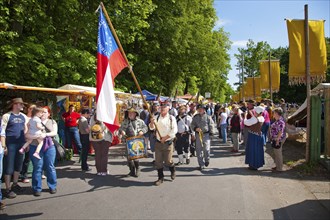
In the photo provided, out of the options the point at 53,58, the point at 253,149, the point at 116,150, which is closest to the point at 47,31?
the point at 53,58

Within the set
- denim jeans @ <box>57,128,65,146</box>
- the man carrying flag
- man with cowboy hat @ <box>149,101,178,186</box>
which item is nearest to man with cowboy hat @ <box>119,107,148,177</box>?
man with cowboy hat @ <box>149,101,178,186</box>

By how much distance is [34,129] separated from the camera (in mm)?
6602

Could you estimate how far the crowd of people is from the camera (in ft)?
21.7

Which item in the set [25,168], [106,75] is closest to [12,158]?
[25,168]

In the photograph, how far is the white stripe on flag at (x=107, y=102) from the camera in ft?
20.8

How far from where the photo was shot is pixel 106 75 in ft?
21.5

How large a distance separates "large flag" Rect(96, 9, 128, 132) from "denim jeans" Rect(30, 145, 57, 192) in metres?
1.49

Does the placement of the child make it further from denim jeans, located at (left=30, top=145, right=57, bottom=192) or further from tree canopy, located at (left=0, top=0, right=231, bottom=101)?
tree canopy, located at (left=0, top=0, right=231, bottom=101)

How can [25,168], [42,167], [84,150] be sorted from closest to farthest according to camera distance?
[42,167] → [25,168] → [84,150]

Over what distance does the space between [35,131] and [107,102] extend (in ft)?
5.31

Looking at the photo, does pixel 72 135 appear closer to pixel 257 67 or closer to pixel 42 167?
pixel 42 167

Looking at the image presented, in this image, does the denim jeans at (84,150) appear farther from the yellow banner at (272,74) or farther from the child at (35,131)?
the yellow banner at (272,74)

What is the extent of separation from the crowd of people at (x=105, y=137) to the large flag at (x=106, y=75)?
3.39ft

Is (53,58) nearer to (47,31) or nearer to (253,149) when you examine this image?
(47,31)
